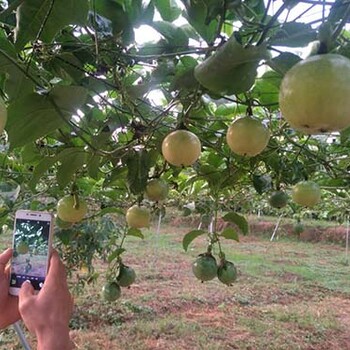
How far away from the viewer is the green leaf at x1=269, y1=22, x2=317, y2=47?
739mm

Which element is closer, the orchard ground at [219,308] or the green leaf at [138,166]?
the green leaf at [138,166]

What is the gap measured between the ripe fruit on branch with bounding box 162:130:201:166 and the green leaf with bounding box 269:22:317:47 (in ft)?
1.13

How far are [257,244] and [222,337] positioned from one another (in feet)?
22.8

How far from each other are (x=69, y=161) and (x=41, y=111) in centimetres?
44

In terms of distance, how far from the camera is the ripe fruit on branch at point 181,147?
3.38 feet

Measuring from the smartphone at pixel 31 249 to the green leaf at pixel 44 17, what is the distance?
64 centimetres

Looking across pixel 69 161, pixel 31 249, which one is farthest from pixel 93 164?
pixel 31 249

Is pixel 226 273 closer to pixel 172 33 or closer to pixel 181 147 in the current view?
pixel 181 147

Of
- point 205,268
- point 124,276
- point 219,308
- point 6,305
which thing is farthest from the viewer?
point 219,308

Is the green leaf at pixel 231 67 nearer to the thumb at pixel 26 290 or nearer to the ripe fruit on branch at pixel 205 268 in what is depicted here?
the thumb at pixel 26 290

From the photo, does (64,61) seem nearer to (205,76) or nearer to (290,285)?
(205,76)

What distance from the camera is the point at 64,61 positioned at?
1053 millimetres

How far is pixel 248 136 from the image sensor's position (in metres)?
0.90

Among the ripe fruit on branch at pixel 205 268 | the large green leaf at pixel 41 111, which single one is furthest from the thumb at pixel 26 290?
the ripe fruit on branch at pixel 205 268
